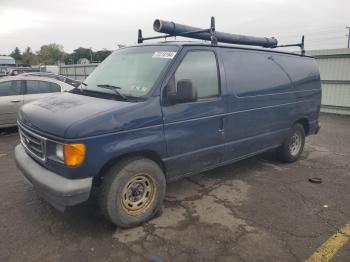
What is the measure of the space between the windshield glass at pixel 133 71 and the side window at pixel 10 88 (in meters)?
5.02

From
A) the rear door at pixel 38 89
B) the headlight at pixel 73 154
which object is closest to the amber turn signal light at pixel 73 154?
the headlight at pixel 73 154

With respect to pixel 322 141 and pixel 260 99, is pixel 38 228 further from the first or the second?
pixel 322 141

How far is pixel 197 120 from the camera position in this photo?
4105mm

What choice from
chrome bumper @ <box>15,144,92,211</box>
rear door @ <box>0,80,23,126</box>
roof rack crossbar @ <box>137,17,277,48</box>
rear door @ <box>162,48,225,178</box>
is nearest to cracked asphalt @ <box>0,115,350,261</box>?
chrome bumper @ <box>15,144,92,211</box>

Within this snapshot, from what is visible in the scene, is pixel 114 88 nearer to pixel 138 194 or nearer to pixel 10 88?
pixel 138 194

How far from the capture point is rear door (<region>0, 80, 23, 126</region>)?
8328mm

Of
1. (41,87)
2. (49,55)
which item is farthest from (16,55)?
(41,87)

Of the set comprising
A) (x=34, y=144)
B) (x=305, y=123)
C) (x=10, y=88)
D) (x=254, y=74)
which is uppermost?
(x=254, y=74)

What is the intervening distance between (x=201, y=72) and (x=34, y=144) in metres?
2.20

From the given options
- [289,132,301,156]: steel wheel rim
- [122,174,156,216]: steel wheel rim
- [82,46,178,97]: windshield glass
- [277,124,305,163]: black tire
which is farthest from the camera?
[289,132,301,156]: steel wheel rim

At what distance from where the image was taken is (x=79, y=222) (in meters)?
3.81

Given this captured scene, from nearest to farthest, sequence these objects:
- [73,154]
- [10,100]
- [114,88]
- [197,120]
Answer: [73,154], [114,88], [197,120], [10,100]

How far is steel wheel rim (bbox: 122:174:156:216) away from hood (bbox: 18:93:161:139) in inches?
25.2

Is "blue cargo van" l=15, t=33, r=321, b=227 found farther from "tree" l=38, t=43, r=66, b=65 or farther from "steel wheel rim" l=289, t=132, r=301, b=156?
"tree" l=38, t=43, r=66, b=65
